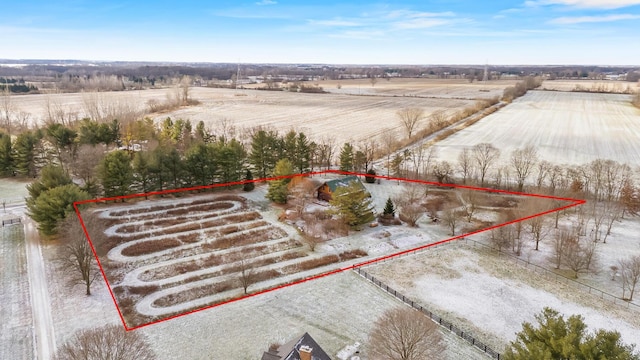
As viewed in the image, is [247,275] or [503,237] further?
[503,237]

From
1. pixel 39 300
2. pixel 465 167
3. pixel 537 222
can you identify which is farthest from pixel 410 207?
pixel 39 300

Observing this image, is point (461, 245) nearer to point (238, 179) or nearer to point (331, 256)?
point (331, 256)

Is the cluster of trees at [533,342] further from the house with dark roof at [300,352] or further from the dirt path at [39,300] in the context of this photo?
the dirt path at [39,300]

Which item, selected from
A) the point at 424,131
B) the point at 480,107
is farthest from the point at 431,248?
the point at 480,107

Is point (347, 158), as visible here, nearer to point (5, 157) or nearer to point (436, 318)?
point (436, 318)

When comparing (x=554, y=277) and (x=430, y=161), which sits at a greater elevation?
(x=430, y=161)

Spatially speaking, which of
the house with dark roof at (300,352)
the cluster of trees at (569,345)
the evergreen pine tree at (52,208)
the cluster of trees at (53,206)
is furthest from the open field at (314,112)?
the cluster of trees at (569,345)

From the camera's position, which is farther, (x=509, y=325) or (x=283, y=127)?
(x=283, y=127)

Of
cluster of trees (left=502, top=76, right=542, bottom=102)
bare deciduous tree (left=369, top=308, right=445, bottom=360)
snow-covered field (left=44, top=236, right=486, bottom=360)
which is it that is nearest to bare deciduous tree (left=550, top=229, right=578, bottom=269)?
snow-covered field (left=44, top=236, right=486, bottom=360)
